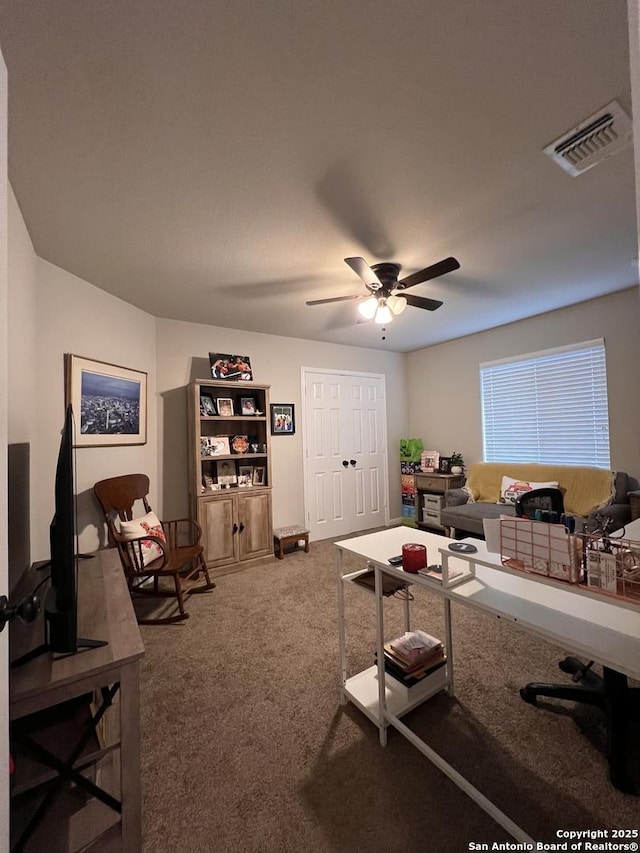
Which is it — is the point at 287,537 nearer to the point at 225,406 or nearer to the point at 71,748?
the point at 225,406

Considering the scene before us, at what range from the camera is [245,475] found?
3.81 metres

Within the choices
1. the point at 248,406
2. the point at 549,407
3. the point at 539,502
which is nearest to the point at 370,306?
the point at 539,502

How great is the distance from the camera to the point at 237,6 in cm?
97

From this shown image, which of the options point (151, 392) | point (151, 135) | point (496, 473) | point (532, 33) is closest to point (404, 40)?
point (532, 33)

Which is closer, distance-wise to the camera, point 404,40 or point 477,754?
point 404,40

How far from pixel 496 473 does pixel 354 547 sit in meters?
3.01

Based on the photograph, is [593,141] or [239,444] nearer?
[593,141]

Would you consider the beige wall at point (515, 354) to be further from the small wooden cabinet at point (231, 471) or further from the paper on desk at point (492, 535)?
the paper on desk at point (492, 535)

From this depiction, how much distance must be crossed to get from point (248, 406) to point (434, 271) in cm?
238

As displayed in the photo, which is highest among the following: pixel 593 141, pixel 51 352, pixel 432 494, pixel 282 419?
pixel 593 141

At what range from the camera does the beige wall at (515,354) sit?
317 centimetres

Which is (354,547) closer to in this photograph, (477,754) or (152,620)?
(477,754)

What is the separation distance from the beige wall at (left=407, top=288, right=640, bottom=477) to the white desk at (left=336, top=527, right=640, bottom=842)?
9.10 feet

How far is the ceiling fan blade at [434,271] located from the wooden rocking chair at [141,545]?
256 centimetres
